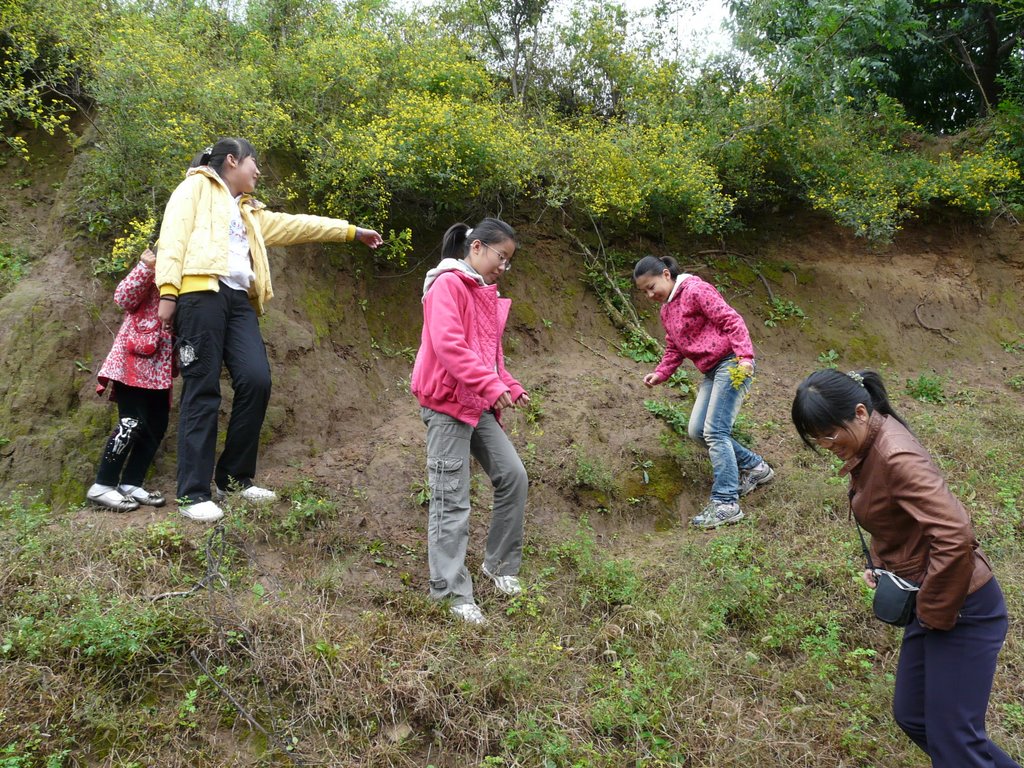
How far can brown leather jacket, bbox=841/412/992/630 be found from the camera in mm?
2428

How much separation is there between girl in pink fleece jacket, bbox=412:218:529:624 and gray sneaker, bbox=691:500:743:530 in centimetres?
184

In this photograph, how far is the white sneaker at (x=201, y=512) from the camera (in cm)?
396

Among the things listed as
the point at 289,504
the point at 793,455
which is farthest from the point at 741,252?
the point at 289,504

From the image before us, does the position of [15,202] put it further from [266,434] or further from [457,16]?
[457,16]

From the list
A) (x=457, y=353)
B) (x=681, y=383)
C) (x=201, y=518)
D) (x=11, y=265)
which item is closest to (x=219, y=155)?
(x=457, y=353)

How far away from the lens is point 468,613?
3.75 metres

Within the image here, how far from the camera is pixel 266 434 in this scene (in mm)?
5180

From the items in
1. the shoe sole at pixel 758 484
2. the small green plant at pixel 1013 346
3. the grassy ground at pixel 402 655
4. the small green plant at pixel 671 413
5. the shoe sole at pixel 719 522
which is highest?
the small green plant at pixel 1013 346

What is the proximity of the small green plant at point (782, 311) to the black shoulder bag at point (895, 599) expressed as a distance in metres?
6.29

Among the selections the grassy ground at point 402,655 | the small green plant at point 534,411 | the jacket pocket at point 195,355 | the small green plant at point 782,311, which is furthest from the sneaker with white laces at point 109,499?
the small green plant at point 782,311

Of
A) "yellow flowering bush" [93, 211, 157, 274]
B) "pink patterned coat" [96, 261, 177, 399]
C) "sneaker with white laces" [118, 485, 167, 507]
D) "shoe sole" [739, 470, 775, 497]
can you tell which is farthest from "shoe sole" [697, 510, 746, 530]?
"yellow flowering bush" [93, 211, 157, 274]

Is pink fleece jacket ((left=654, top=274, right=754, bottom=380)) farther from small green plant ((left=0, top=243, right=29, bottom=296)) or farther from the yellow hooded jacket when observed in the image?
small green plant ((left=0, top=243, right=29, bottom=296))

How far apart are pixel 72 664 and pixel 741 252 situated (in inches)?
317

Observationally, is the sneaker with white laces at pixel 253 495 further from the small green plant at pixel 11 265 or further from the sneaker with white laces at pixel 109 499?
the small green plant at pixel 11 265
